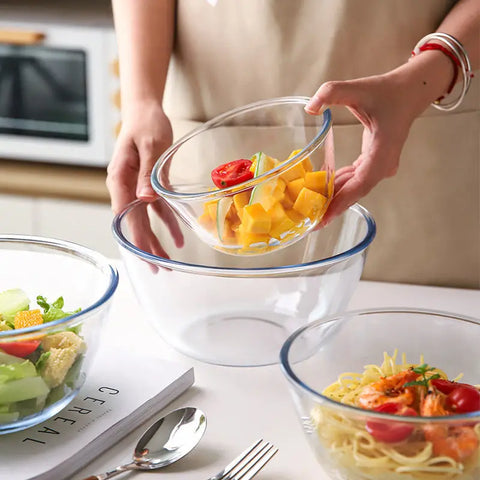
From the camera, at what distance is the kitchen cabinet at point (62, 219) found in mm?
2408

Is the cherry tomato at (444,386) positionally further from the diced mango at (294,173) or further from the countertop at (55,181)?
the countertop at (55,181)

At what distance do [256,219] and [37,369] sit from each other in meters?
0.27

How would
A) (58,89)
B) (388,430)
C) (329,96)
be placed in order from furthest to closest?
(58,89), (329,96), (388,430)

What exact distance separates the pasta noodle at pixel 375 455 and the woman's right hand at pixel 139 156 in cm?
44

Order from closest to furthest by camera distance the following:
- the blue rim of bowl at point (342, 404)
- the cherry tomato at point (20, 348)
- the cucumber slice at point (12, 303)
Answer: the blue rim of bowl at point (342, 404), the cherry tomato at point (20, 348), the cucumber slice at point (12, 303)

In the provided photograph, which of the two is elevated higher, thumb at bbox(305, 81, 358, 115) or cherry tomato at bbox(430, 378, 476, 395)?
thumb at bbox(305, 81, 358, 115)

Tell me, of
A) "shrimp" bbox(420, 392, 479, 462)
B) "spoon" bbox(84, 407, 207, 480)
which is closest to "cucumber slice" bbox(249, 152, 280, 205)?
"spoon" bbox(84, 407, 207, 480)

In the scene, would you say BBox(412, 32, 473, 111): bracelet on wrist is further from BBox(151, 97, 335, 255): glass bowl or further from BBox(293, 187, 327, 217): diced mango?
BBox(293, 187, 327, 217): diced mango

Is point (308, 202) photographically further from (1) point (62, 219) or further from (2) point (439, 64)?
Answer: (1) point (62, 219)

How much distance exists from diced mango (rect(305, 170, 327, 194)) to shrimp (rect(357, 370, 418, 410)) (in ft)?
0.85

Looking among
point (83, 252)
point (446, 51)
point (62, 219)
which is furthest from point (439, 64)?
point (62, 219)

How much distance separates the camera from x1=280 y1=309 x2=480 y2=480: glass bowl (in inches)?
23.7

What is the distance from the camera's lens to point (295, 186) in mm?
890

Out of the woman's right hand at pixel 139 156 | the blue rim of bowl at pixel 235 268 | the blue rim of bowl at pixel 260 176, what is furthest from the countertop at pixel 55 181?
the blue rim of bowl at pixel 235 268
